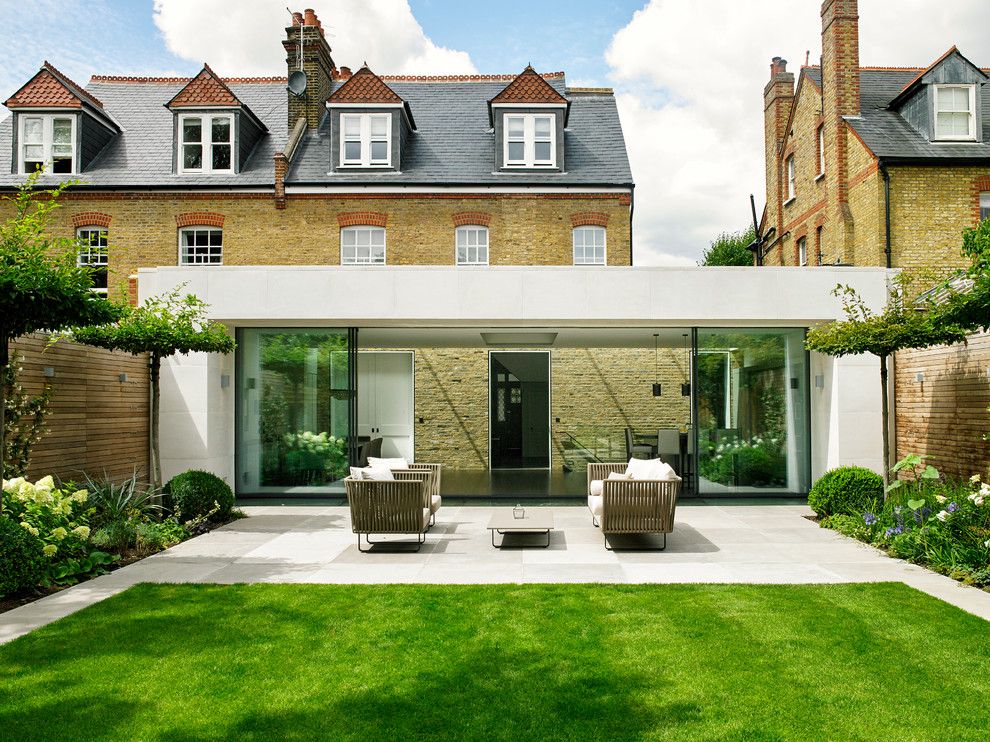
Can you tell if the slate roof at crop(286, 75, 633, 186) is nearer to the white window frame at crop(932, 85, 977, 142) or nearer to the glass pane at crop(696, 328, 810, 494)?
the glass pane at crop(696, 328, 810, 494)

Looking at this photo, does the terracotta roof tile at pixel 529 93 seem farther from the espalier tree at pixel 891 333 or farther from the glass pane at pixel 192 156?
the espalier tree at pixel 891 333

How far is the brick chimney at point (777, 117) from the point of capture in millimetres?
21688

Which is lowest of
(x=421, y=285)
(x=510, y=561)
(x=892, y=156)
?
(x=510, y=561)

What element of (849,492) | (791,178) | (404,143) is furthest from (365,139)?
(849,492)

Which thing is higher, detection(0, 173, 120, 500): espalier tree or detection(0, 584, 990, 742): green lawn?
detection(0, 173, 120, 500): espalier tree

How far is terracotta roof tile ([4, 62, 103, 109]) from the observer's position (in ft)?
56.5

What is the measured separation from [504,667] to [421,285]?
747cm

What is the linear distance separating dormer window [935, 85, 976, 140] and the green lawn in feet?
47.5

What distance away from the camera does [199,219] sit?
1700 cm

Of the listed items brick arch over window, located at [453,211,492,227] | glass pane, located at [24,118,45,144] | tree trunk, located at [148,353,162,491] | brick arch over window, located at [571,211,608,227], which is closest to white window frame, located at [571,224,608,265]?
brick arch over window, located at [571,211,608,227]

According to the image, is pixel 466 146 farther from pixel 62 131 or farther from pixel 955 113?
pixel 955 113

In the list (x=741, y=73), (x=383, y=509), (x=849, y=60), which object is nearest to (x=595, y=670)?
(x=383, y=509)

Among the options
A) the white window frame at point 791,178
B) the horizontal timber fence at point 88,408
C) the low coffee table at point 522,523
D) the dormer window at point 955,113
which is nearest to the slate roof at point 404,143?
the white window frame at point 791,178

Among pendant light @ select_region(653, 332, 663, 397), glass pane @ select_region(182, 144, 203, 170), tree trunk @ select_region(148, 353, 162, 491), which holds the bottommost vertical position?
tree trunk @ select_region(148, 353, 162, 491)
